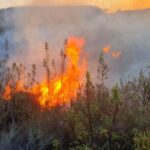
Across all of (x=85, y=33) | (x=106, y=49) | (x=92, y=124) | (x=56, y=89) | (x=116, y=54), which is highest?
(x=85, y=33)

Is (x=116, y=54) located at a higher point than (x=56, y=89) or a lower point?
higher

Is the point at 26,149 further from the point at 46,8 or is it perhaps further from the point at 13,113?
the point at 46,8

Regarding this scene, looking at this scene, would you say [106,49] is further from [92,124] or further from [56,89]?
[92,124]

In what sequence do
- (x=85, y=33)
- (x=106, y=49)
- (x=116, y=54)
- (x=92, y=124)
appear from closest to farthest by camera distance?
1. (x=92, y=124)
2. (x=116, y=54)
3. (x=106, y=49)
4. (x=85, y=33)

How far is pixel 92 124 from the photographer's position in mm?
5605

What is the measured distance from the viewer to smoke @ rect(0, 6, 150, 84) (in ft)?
47.2

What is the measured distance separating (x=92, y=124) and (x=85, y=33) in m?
11.2

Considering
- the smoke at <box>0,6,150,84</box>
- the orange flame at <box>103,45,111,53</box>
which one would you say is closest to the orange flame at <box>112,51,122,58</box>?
the smoke at <box>0,6,150,84</box>

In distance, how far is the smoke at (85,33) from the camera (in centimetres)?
1438

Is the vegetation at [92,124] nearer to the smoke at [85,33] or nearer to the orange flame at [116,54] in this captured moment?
the smoke at [85,33]

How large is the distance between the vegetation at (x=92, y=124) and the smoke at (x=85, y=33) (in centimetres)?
624

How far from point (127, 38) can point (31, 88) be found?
8422 mm

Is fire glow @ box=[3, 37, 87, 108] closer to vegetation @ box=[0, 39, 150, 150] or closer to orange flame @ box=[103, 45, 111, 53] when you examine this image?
vegetation @ box=[0, 39, 150, 150]

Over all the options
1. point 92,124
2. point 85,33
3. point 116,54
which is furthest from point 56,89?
point 85,33
